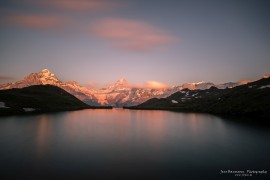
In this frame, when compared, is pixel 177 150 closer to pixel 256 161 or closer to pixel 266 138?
pixel 256 161

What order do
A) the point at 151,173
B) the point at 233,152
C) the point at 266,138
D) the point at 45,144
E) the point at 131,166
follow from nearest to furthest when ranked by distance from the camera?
the point at 151,173, the point at 131,166, the point at 233,152, the point at 45,144, the point at 266,138

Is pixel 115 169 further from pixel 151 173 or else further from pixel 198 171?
pixel 198 171

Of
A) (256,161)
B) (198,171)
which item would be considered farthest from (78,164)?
(256,161)

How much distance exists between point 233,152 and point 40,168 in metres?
39.3

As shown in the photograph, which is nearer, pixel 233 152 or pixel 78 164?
pixel 78 164

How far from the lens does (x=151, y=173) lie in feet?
102

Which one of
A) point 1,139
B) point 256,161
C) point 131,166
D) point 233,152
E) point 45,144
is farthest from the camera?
point 1,139

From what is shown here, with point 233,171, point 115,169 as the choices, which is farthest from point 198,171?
point 115,169

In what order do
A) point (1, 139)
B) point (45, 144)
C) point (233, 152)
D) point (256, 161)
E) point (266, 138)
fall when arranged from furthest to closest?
point (266, 138), point (1, 139), point (45, 144), point (233, 152), point (256, 161)

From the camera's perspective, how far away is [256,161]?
3853 centimetres

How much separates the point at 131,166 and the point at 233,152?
25447 millimetres

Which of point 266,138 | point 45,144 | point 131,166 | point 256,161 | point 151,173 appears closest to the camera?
point 151,173

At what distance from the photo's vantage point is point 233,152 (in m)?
46.2

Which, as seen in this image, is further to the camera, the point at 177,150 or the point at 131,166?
the point at 177,150
